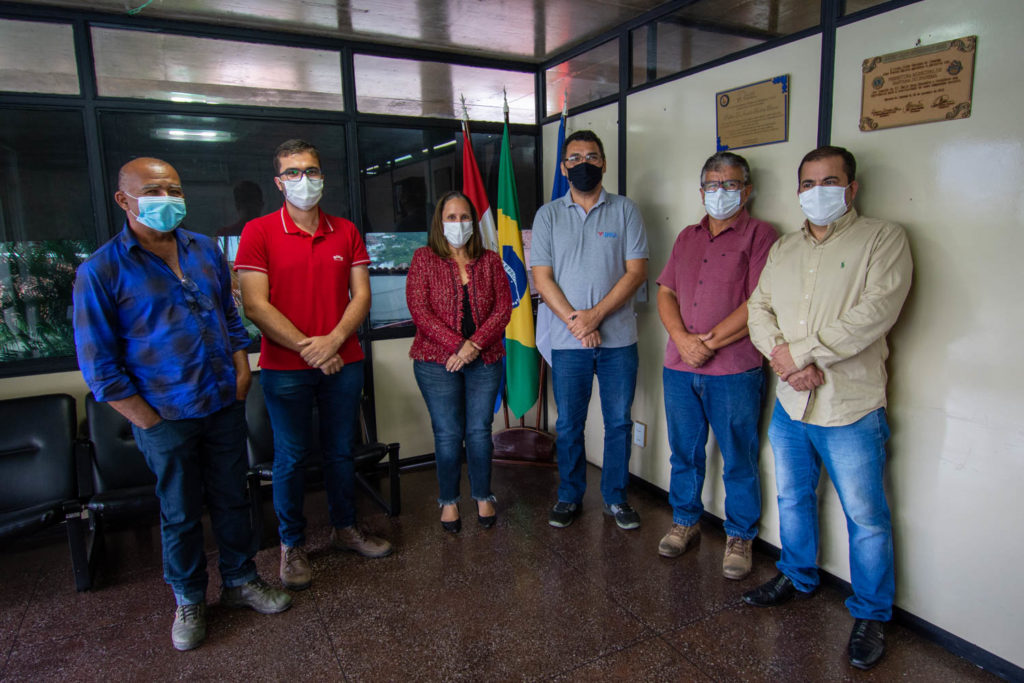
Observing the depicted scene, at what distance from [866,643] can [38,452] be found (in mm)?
3405

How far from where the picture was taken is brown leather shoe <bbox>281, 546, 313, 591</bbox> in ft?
8.12

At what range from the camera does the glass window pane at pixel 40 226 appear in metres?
2.82

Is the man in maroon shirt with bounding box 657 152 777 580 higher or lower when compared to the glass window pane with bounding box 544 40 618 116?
lower

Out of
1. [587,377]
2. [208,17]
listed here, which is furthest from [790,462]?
[208,17]

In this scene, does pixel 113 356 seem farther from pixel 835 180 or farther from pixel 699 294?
pixel 835 180

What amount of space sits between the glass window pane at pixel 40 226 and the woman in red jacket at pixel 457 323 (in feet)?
5.54

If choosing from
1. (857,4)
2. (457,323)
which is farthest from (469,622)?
(857,4)

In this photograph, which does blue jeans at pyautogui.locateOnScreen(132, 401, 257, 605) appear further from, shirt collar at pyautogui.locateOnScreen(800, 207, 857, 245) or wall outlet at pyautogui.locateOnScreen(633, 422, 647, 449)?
shirt collar at pyautogui.locateOnScreen(800, 207, 857, 245)

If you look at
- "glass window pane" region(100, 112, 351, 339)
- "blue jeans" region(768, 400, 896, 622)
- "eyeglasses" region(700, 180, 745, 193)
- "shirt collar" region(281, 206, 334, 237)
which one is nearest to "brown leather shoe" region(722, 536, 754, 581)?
"blue jeans" region(768, 400, 896, 622)

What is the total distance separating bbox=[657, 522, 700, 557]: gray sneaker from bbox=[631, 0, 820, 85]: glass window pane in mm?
2102

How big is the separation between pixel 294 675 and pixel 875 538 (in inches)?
77.4

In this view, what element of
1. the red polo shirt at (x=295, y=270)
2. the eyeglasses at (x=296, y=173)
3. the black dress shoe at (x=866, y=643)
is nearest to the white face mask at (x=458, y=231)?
the red polo shirt at (x=295, y=270)

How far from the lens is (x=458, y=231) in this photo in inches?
107

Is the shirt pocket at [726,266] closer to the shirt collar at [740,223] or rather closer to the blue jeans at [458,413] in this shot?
the shirt collar at [740,223]
